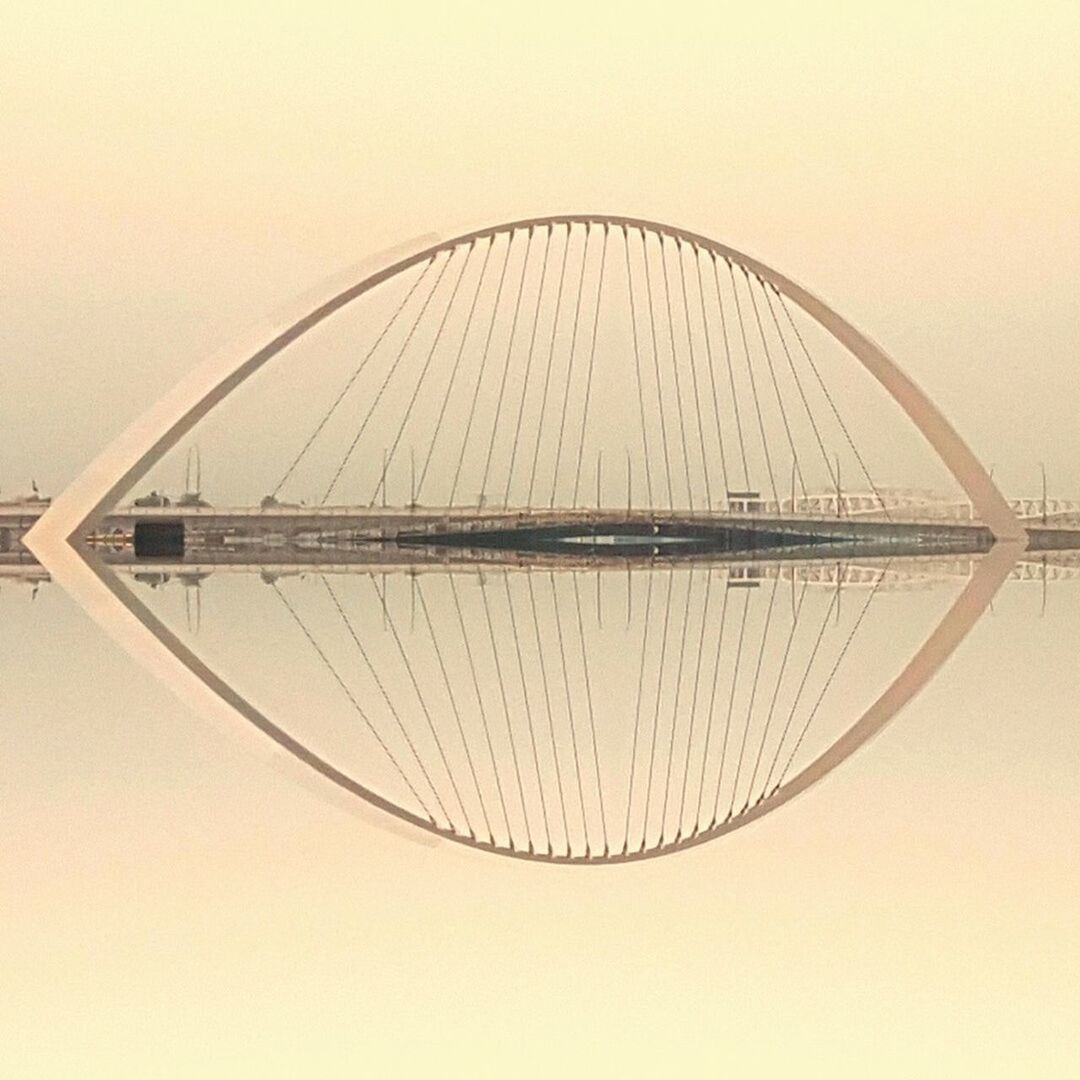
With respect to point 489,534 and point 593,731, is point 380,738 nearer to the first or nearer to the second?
point 593,731

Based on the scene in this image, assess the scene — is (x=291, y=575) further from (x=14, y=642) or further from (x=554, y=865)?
(x=554, y=865)

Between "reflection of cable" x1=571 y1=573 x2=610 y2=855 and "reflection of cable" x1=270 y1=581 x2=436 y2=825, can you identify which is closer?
"reflection of cable" x1=270 y1=581 x2=436 y2=825

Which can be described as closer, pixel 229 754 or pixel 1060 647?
pixel 229 754

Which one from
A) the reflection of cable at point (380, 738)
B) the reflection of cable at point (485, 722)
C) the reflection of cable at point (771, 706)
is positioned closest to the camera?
the reflection of cable at point (380, 738)

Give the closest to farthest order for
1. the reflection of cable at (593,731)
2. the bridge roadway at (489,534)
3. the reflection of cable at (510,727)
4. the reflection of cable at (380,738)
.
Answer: the reflection of cable at (380,738), the reflection of cable at (593,731), the reflection of cable at (510,727), the bridge roadway at (489,534)

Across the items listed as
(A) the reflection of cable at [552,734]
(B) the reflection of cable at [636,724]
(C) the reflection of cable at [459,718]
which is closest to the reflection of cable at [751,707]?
(B) the reflection of cable at [636,724]

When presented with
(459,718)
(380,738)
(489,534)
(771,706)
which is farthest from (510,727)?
(489,534)

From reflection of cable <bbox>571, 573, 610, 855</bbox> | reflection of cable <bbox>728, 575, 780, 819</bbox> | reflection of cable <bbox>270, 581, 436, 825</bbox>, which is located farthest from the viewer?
reflection of cable <bbox>728, 575, 780, 819</bbox>

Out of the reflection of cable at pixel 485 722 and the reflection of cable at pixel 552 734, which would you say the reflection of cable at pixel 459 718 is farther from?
the reflection of cable at pixel 552 734

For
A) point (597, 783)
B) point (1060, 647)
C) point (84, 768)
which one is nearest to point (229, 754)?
point (84, 768)

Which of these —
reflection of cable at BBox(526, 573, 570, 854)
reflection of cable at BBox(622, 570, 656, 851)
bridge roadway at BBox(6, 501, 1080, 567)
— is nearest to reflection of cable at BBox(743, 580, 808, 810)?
reflection of cable at BBox(622, 570, 656, 851)

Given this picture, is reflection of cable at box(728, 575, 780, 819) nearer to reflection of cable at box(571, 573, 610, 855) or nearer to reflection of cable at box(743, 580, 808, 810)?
reflection of cable at box(743, 580, 808, 810)
